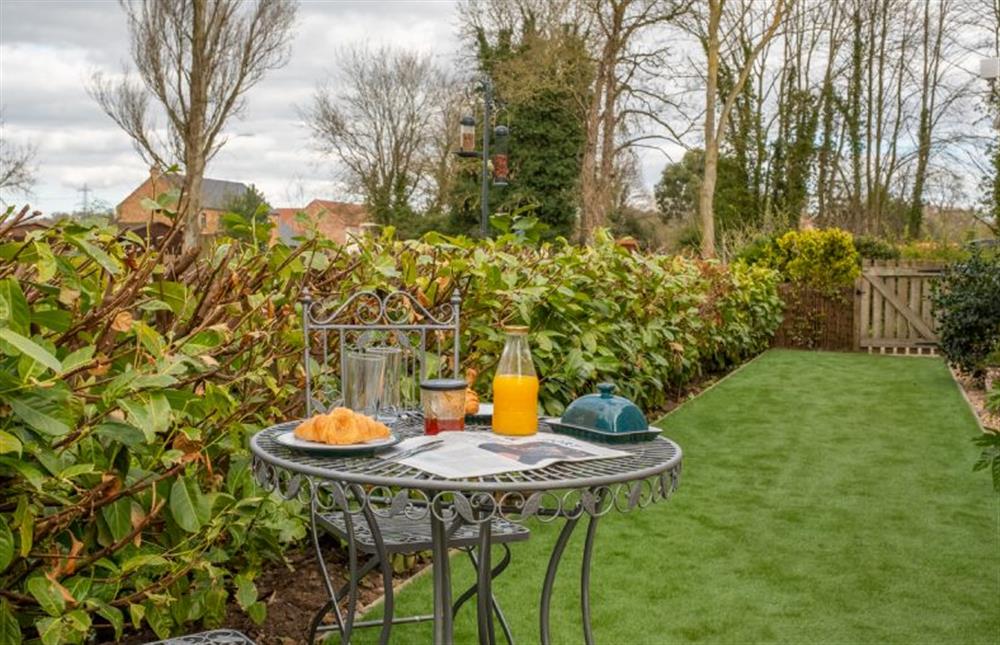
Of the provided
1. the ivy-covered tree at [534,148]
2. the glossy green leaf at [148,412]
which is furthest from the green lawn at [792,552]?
the ivy-covered tree at [534,148]

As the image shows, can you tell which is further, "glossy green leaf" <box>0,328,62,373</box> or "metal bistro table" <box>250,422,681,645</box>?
"metal bistro table" <box>250,422,681,645</box>

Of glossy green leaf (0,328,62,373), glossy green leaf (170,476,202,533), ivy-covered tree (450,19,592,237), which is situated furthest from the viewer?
ivy-covered tree (450,19,592,237)

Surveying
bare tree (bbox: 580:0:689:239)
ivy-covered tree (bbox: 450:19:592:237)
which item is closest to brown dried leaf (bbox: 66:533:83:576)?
bare tree (bbox: 580:0:689:239)

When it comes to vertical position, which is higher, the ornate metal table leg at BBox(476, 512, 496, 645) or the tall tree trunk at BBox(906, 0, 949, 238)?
the tall tree trunk at BBox(906, 0, 949, 238)

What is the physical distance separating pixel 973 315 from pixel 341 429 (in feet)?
28.5

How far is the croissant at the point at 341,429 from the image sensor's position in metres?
1.98

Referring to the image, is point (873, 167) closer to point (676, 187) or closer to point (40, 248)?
point (676, 187)

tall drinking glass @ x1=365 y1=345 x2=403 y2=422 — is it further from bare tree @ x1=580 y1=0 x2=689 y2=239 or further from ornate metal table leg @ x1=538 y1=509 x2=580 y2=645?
bare tree @ x1=580 y1=0 x2=689 y2=239

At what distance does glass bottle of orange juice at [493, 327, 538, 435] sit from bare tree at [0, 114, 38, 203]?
64.5ft

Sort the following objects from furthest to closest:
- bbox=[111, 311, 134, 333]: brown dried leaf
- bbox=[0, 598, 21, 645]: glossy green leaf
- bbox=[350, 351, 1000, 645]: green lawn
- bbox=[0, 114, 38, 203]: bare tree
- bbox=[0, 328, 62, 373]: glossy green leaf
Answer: bbox=[0, 114, 38, 203]: bare tree, bbox=[350, 351, 1000, 645]: green lawn, bbox=[111, 311, 134, 333]: brown dried leaf, bbox=[0, 598, 21, 645]: glossy green leaf, bbox=[0, 328, 62, 373]: glossy green leaf

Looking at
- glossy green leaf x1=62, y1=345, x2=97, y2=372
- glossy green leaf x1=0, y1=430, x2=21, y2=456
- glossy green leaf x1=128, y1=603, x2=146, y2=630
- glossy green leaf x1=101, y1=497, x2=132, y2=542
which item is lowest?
glossy green leaf x1=128, y1=603, x2=146, y2=630

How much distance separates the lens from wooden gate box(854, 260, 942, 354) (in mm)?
13789

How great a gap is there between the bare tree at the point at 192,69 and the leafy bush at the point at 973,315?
12.8 m

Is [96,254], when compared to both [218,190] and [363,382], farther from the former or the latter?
[218,190]
